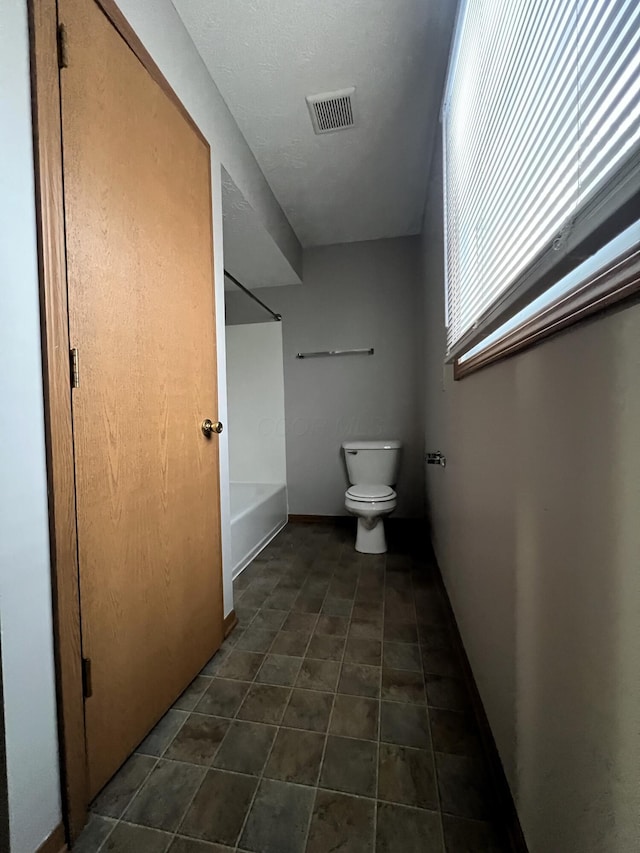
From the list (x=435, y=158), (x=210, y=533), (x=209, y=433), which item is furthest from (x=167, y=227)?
(x=435, y=158)

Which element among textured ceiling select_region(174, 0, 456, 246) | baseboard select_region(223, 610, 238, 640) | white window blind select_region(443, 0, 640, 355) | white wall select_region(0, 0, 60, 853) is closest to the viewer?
white window blind select_region(443, 0, 640, 355)

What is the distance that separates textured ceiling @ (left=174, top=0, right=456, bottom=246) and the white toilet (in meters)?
1.73

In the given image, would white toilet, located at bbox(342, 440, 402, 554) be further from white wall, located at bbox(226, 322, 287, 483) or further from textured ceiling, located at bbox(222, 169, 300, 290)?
textured ceiling, located at bbox(222, 169, 300, 290)

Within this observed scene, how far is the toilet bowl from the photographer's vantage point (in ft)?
7.49

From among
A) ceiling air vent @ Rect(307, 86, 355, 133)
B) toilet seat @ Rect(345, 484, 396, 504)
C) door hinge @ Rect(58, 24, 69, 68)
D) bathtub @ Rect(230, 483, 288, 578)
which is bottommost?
bathtub @ Rect(230, 483, 288, 578)

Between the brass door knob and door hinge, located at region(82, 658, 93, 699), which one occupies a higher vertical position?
the brass door knob

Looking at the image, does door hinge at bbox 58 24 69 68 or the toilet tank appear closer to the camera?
door hinge at bbox 58 24 69 68

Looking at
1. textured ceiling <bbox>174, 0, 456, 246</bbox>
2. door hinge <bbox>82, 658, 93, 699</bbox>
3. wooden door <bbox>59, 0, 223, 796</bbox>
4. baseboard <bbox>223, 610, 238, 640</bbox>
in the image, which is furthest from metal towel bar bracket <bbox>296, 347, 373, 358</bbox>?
door hinge <bbox>82, 658, 93, 699</bbox>

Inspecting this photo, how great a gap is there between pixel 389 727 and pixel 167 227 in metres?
1.73

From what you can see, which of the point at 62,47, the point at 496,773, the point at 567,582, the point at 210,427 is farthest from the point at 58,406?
the point at 496,773

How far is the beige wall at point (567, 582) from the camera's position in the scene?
43cm

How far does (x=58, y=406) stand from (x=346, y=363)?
93.6 inches

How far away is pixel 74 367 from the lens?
0.84m

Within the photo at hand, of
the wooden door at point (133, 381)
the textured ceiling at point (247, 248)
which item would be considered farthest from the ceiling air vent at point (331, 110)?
the wooden door at point (133, 381)
